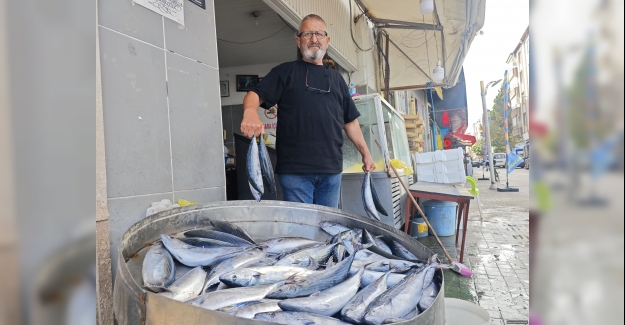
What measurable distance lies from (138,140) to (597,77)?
9.30ft

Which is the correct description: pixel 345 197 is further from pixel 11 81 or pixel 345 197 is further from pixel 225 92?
pixel 11 81

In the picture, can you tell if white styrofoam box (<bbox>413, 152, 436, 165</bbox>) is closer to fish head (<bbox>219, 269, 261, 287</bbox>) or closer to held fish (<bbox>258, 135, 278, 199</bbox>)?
held fish (<bbox>258, 135, 278, 199</bbox>)

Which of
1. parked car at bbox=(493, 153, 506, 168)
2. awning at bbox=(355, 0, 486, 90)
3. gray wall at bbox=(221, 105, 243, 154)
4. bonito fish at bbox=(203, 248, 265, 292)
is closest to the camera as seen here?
bonito fish at bbox=(203, 248, 265, 292)

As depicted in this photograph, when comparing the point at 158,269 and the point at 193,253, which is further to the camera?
the point at 193,253

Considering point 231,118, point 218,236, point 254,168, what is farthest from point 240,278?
point 231,118

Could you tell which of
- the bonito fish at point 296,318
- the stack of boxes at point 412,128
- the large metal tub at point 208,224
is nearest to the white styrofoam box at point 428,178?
the stack of boxes at point 412,128

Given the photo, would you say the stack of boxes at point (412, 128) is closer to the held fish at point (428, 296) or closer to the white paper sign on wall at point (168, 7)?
the white paper sign on wall at point (168, 7)

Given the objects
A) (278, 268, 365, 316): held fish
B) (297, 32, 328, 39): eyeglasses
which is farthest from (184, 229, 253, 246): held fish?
(297, 32, 328, 39): eyeglasses

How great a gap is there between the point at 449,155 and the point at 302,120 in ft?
16.4

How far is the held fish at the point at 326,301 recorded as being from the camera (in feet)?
4.19

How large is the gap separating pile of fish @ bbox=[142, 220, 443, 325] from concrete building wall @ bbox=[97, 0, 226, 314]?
972 mm

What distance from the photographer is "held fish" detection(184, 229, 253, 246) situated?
1.90 m

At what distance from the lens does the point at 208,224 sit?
2152mm

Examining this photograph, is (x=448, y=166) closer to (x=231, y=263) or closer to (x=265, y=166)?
(x=265, y=166)
